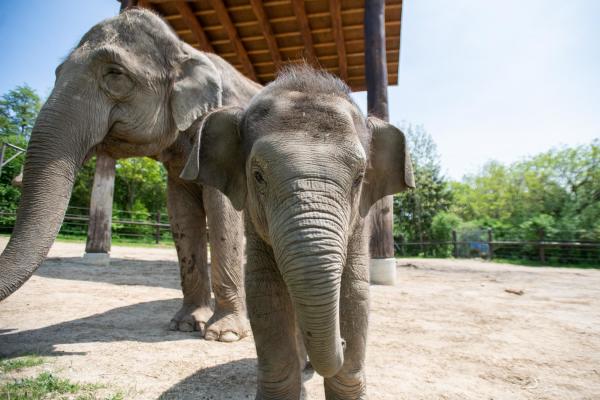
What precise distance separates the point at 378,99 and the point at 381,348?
574cm

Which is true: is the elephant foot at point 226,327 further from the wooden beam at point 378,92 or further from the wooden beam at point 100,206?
the wooden beam at point 100,206

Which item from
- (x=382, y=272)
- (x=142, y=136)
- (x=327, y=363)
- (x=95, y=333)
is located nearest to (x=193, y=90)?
(x=142, y=136)

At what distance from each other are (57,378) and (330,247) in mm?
1945

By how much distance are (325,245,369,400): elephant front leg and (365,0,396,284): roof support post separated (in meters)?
5.38

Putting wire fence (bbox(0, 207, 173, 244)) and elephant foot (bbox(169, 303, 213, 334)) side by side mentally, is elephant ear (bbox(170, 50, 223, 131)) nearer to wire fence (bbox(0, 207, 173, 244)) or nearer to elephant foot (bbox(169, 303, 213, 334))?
elephant foot (bbox(169, 303, 213, 334))

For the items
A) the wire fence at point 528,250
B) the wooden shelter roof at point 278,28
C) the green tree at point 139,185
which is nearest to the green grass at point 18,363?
the wooden shelter roof at point 278,28

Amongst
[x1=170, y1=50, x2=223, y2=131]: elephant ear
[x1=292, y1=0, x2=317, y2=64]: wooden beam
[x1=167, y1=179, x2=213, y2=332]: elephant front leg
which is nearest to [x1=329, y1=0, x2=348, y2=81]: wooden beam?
[x1=292, y1=0, x2=317, y2=64]: wooden beam

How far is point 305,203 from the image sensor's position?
4.80 ft

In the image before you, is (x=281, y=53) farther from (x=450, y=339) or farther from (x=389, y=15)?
(x=450, y=339)

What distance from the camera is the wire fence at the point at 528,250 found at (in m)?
19.5

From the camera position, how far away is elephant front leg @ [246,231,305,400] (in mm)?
1820

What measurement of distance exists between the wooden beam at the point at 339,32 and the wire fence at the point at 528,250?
52.3 ft

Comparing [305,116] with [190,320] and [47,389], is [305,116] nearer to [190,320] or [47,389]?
[47,389]

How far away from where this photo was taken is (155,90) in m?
3.28
